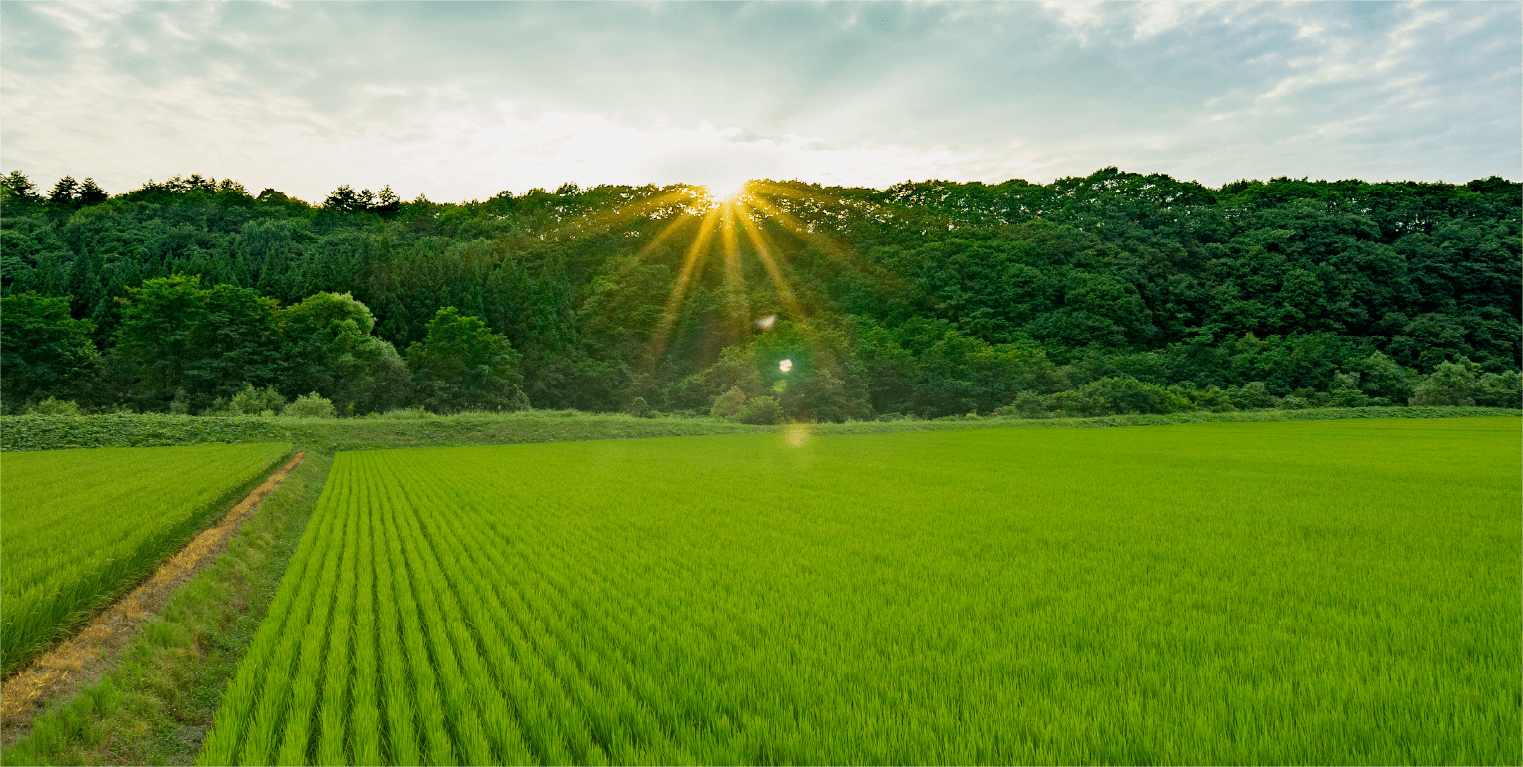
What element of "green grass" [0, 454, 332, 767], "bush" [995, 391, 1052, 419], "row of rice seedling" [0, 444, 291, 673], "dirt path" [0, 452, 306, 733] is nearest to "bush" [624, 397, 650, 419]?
"bush" [995, 391, 1052, 419]

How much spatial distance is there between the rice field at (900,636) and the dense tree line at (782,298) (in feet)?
103

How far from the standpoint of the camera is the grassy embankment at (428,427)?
77.3ft

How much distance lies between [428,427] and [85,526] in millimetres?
22739

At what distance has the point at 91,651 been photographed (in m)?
4.49

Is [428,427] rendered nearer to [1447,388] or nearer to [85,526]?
[85,526]

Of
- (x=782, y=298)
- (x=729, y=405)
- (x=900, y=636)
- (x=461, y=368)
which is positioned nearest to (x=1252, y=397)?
(x=729, y=405)

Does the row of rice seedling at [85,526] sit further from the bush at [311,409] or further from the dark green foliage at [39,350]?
the dark green foliage at [39,350]

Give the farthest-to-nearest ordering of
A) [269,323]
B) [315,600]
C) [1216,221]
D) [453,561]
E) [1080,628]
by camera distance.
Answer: [1216,221], [269,323], [453,561], [315,600], [1080,628]

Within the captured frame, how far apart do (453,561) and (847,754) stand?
17.1 ft

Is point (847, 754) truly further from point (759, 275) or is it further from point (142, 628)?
point (759, 275)

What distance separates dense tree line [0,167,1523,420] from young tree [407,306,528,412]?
0.64 feet

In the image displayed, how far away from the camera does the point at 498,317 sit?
180ft

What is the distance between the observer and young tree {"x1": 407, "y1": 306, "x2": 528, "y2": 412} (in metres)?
46.5

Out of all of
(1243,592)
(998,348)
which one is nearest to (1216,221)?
(998,348)
